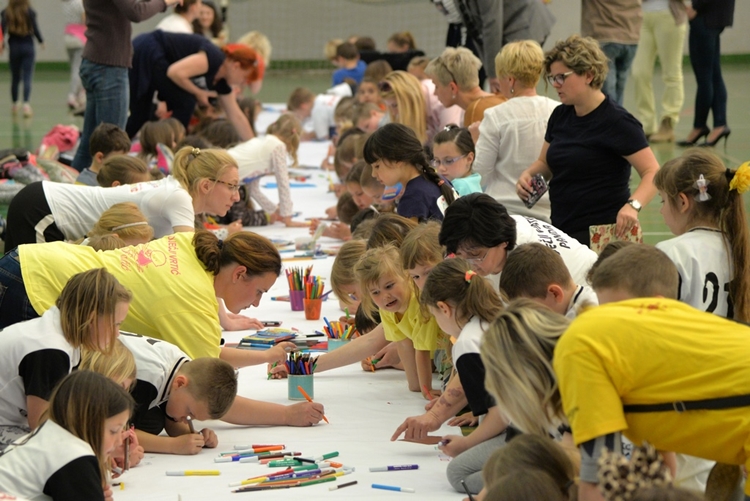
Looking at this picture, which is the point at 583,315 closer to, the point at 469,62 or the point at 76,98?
the point at 469,62

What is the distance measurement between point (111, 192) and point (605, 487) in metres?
3.26

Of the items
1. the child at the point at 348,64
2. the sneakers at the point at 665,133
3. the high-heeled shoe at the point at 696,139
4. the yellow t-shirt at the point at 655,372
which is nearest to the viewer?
the yellow t-shirt at the point at 655,372

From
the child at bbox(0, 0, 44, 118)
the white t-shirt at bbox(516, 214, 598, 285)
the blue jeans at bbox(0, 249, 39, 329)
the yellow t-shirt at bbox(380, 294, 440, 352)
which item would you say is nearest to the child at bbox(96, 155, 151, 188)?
the blue jeans at bbox(0, 249, 39, 329)

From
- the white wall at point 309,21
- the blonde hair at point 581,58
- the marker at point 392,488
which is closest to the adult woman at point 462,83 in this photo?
the blonde hair at point 581,58

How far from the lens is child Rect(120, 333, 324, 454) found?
320cm

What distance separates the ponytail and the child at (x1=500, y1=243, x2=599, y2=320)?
0.06 m

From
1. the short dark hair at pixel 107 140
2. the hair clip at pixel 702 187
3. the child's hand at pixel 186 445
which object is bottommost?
the child's hand at pixel 186 445

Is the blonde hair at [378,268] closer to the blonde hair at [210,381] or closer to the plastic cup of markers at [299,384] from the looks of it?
the plastic cup of markers at [299,384]

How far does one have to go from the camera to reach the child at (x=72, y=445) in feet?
7.92

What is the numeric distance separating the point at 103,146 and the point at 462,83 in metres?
2.26

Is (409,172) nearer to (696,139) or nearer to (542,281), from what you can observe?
(542,281)

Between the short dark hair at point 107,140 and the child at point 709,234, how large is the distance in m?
3.85

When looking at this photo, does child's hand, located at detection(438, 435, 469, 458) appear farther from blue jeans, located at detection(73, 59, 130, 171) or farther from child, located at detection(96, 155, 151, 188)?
blue jeans, located at detection(73, 59, 130, 171)

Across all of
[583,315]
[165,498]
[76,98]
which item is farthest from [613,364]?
[76,98]
